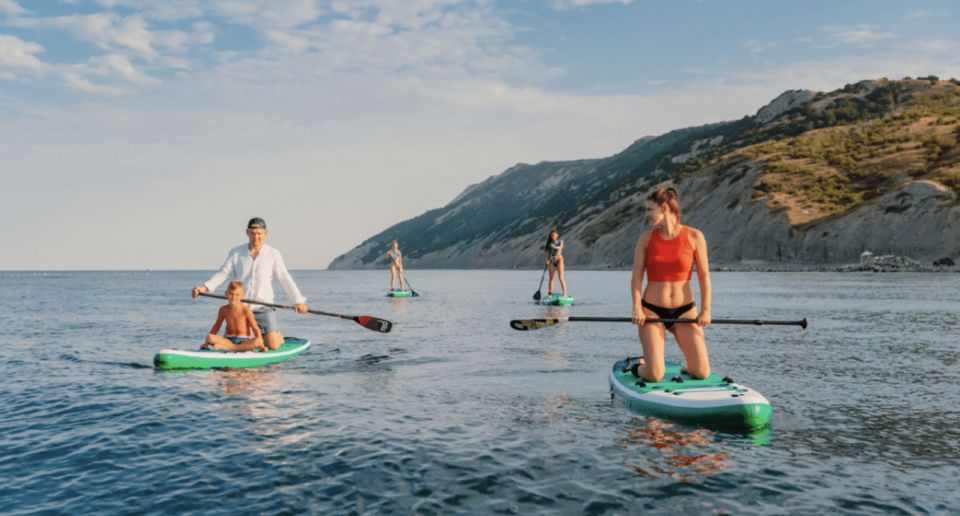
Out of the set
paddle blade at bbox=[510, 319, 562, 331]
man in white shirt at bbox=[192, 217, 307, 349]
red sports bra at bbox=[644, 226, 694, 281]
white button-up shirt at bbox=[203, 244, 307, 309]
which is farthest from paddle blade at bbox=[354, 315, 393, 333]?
red sports bra at bbox=[644, 226, 694, 281]

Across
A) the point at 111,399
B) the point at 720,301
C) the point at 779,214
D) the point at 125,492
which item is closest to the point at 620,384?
the point at 125,492

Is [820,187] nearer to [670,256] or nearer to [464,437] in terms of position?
[670,256]

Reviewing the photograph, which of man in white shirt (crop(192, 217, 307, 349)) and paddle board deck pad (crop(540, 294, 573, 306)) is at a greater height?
man in white shirt (crop(192, 217, 307, 349))

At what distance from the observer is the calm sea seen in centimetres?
675

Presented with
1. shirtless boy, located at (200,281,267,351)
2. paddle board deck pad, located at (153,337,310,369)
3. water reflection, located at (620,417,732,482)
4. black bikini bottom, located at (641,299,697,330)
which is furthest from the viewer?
shirtless boy, located at (200,281,267,351)

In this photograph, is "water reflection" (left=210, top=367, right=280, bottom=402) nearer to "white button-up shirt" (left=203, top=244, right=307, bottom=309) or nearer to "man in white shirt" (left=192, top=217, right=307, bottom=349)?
"man in white shirt" (left=192, top=217, right=307, bottom=349)

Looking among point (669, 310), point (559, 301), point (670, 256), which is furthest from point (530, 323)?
point (559, 301)

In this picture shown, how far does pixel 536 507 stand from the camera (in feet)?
21.3

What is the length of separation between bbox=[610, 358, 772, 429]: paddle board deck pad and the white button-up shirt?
8.04 m

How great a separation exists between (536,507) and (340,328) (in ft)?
65.7

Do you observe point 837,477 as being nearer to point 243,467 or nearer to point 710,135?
point 243,467

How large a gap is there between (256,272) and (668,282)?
29.8 feet

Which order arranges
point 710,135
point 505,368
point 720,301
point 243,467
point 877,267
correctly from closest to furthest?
point 243,467 → point 505,368 → point 720,301 → point 877,267 → point 710,135

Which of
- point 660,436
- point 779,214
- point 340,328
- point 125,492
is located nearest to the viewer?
point 125,492
